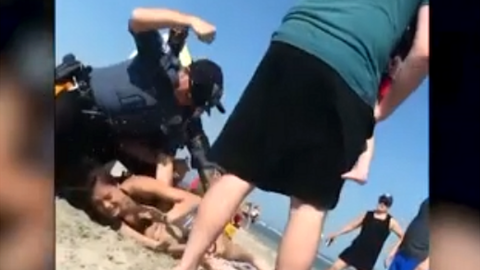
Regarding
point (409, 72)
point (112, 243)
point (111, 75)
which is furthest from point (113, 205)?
point (409, 72)

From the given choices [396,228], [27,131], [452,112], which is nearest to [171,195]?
[27,131]

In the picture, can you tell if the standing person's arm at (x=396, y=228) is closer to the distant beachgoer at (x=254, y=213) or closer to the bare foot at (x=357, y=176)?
the bare foot at (x=357, y=176)

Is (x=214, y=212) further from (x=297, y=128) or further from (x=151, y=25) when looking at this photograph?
(x=151, y=25)

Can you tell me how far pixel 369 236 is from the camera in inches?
91.3

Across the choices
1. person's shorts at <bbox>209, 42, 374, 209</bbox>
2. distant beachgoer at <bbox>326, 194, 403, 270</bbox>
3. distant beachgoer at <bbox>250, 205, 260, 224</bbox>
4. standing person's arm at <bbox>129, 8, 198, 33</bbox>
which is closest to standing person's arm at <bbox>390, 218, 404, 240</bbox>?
distant beachgoer at <bbox>326, 194, 403, 270</bbox>

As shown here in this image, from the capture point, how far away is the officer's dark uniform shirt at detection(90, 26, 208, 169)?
234cm

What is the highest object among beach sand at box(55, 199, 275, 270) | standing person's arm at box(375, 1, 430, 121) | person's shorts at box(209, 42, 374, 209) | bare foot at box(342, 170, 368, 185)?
standing person's arm at box(375, 1, 430, 121)

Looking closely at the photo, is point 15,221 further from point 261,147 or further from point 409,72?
point 409,72

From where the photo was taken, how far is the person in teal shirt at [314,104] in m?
2.29

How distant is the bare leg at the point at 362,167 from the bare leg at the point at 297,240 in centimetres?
8

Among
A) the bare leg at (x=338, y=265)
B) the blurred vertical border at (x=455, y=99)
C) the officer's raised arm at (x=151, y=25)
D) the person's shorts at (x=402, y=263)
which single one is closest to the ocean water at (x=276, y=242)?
the bare leg at (x=338, y=265)

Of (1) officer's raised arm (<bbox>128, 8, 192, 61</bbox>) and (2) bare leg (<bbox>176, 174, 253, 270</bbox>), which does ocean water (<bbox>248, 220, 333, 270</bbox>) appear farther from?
(1) officer's raised arm (<bbox>128, 8, 192, 61</bbox>)

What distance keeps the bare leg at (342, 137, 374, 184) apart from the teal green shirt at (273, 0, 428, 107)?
0.07 meters

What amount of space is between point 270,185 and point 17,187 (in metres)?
0.45
